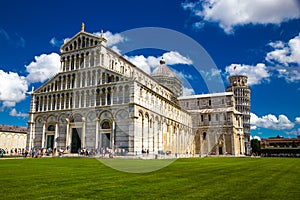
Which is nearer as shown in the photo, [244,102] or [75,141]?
[75,141]

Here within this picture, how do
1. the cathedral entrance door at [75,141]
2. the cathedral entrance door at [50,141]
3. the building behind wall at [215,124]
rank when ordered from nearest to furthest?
the cathedral entrance door at [75,141]
the cathedral entrance door at [50,141]
the building behind wall at [215,124]

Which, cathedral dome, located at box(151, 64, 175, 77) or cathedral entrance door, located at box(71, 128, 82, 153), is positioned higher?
cathedral dome, located at box(151, 64, 175, 77)

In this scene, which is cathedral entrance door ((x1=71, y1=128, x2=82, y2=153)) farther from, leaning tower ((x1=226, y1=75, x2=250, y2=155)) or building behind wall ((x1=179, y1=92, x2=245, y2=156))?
leaning tower ((x1=226, y1=75, x2=250, y2=155))

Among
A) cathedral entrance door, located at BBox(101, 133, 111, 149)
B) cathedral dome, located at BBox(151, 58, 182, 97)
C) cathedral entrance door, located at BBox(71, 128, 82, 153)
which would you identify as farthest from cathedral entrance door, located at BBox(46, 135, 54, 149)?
cathedral dome, located at BBox(151, 58, 182, 97)

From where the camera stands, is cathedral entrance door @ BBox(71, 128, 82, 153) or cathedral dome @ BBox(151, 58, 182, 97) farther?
cathedral dome @ BBox(151, 58, 182, 97)

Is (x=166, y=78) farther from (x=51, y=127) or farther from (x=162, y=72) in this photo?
(x=51, y=127)

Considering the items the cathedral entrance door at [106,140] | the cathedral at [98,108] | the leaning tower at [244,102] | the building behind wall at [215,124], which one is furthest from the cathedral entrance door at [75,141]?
the leaning tower at [244,102]

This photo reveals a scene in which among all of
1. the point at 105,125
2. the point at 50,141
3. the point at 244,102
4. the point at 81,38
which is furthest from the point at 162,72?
the point at 50,141

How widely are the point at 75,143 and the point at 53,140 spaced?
4.66 metres

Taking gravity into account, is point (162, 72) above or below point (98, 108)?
above

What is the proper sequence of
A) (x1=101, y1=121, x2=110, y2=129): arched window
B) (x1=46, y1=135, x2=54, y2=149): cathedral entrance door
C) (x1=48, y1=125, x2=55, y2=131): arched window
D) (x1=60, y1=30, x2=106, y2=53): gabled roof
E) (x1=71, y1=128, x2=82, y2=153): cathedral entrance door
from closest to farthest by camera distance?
(x1=101, y1=121, x2=110, y2=129): arched window → (x1=71, y1=128, x2=82, y2=153): cathedral entrance door → (x1=60, y1=30, x2=106, y2=53): gabled roof → (x1=46, y1=135, x2=54, y2=149): cathedral entrance door → (x1=48, y1=125, x2=55, y2=131): arched window

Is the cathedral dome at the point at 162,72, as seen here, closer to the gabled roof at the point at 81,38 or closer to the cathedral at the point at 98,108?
the cathedral at the point at 98,108

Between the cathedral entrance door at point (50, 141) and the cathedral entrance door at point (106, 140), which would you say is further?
the cathedral entrance door at point (50, 141)

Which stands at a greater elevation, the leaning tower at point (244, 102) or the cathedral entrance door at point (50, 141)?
the leaning tower at point (244, 102)
